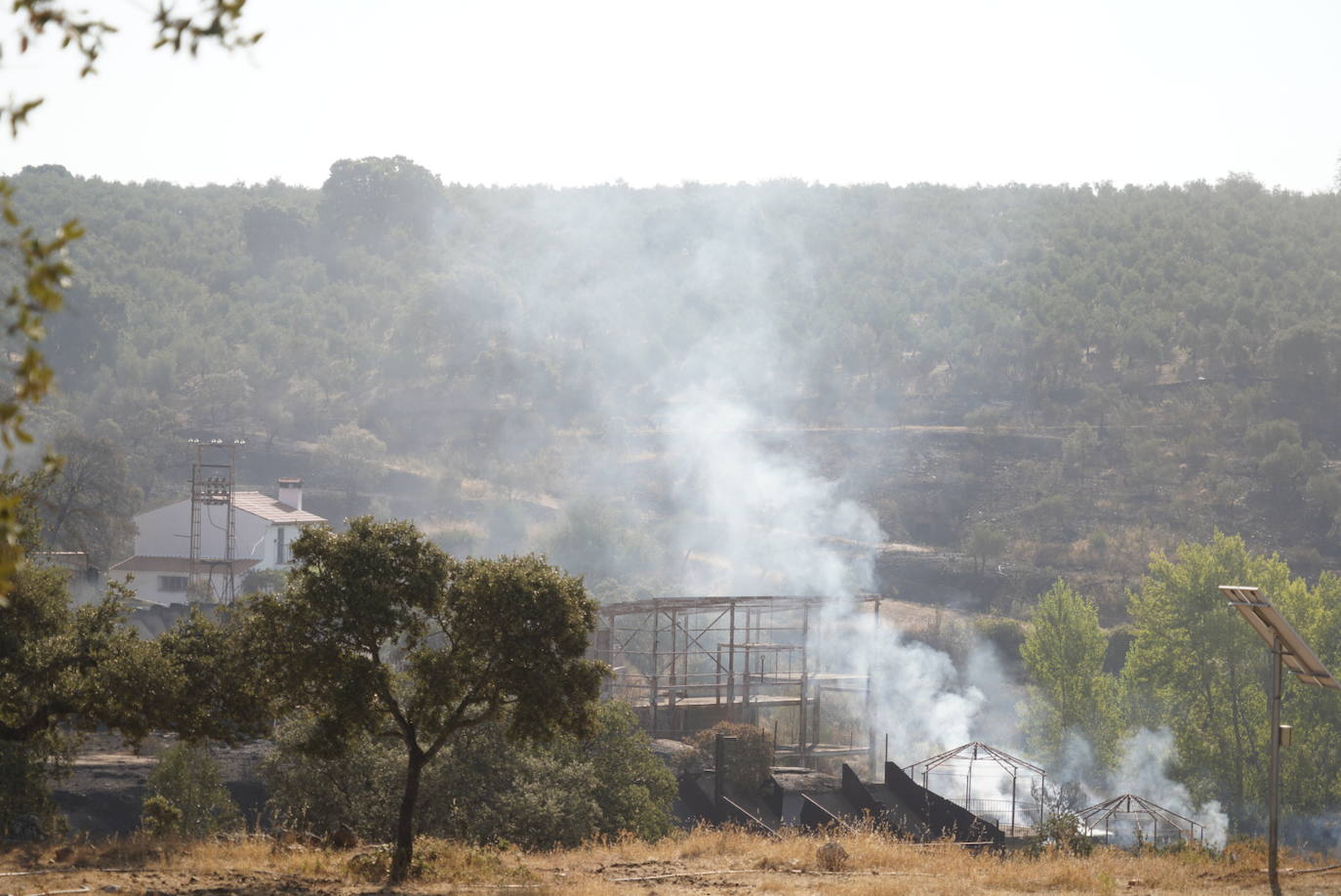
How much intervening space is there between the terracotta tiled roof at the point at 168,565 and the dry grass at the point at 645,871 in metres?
41.4

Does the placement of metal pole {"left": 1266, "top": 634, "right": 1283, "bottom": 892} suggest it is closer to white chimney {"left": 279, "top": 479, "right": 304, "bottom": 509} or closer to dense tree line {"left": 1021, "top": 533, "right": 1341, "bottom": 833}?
dense tree line {"left": 1021, "top": 533, "right": 1341, "bottom": 833}

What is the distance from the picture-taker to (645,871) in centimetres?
1522

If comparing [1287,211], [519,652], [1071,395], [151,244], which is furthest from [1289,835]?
[151,244]

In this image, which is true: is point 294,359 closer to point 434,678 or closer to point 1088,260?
point 1088,260

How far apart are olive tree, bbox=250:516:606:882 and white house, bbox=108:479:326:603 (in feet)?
140

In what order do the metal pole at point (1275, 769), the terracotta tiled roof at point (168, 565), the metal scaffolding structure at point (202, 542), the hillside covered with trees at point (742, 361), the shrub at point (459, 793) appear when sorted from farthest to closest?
the hillside covered with trees at point (742, 361) < the terracotta tiled roof at point (168, 565) < the metal scaffolding structure at point (202, 542) < the shrub at point (459, 793) < the metal pole at point (1275, 769)

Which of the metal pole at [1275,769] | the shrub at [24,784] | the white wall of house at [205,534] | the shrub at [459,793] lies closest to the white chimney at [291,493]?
the white wall of house at [205,534]

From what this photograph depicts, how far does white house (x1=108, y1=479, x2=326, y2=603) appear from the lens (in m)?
55.8

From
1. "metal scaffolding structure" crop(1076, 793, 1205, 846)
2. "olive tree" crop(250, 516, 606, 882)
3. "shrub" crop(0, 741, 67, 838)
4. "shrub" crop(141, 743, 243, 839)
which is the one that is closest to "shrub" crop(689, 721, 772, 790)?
"metal scaffolding structure" crop(1076, 793, 1205, 846)

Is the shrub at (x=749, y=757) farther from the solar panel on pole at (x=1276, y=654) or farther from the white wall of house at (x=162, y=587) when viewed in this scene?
the white wall of house at (x=162, y=587)

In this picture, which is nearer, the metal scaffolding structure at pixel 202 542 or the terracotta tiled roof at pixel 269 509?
the metal scaffolding structure at pixel 202 542

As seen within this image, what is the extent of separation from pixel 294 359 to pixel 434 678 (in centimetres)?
9129

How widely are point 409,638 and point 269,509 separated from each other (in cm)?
4956

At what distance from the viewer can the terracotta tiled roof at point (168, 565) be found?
54.8 meters
